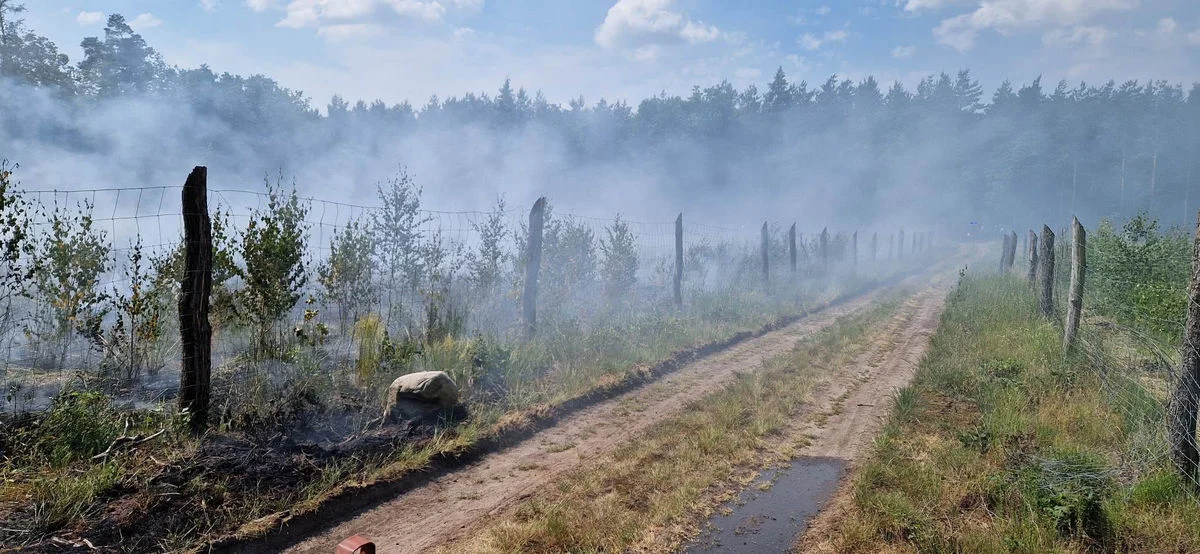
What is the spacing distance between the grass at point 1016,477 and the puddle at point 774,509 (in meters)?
0.20

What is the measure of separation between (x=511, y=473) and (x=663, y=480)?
4.21 feet

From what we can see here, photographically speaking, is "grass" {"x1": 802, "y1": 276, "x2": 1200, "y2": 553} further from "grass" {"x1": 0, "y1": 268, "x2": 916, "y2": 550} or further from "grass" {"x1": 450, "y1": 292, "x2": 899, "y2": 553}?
"grass" {"x1": 0, "y1": 268, "x2": 916, "y2": 550}

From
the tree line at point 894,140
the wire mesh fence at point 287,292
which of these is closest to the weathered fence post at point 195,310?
the wire mesh fence at point 287,292

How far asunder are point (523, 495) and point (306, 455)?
1.76 meters

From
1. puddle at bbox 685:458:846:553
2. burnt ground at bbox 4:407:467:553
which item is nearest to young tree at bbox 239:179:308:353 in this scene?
burnt ground at bbox 4:407:467:553

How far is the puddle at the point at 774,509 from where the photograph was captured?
404 cm

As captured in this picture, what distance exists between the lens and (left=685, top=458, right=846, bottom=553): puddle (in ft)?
13.3

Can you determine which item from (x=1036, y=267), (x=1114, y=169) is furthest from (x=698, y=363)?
(x=1114, y=169)

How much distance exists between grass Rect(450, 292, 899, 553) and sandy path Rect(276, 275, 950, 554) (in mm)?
206

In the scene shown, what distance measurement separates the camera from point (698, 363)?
963cm

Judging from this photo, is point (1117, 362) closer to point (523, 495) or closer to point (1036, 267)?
point (523, 495)

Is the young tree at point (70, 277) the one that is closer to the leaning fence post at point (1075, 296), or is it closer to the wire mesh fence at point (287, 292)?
the wire mesh fence at point (287, 292)

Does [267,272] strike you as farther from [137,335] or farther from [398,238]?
[398,238]

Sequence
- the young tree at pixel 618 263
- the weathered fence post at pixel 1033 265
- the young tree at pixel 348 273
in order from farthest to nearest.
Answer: the weathered fence post at pixel 1033 265 → the young tree at pixel 618 263 → the young tree at pixel 348 273
